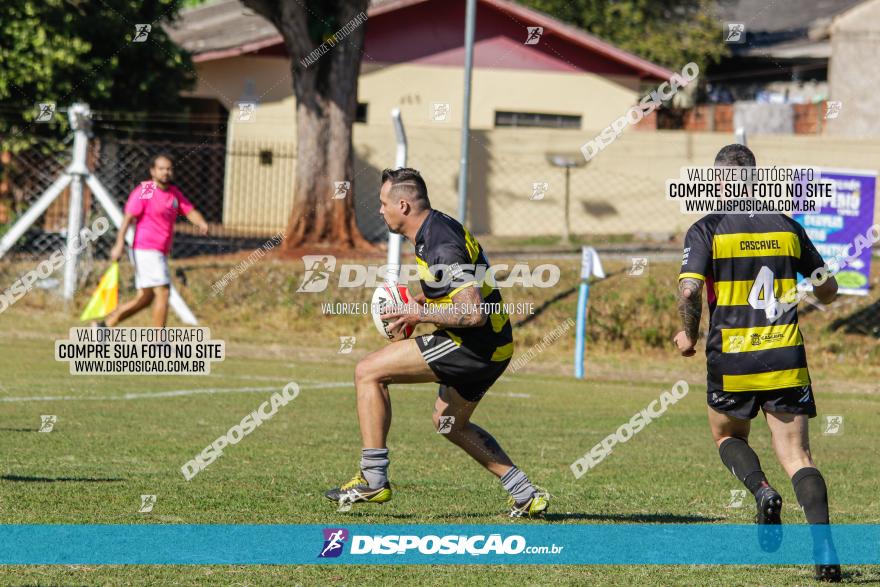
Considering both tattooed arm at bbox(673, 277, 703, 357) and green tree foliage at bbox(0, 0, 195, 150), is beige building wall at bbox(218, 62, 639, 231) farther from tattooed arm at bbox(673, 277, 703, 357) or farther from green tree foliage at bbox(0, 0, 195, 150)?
tattooed arm at bbox(673, 277, 703, 357)

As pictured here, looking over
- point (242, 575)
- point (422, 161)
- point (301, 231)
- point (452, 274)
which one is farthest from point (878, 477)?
point (422, 161)

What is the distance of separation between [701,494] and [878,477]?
69.7 inches

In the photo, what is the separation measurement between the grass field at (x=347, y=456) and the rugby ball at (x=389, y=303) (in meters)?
1.03

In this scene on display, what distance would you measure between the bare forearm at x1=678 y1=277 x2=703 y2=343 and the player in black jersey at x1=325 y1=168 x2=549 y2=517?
1.07 metres

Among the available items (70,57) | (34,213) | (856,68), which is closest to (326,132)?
(70,57)

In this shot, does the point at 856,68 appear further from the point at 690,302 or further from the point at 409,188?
the point at 690,302

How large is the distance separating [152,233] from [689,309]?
9.69 m

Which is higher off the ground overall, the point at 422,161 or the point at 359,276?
the point at 422,161

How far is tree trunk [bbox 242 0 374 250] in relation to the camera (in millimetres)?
20406

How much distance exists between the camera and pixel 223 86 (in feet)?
93.1

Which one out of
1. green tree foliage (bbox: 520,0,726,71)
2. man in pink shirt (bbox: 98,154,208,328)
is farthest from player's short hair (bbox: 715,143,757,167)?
green tree foliage (bbox: 520,0,726,71)

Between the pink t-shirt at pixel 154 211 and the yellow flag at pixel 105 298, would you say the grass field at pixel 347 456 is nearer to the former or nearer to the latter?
the yellow flag at pixel 105 298

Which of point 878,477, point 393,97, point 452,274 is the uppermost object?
point 393,97

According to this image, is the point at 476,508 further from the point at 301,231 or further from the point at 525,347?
the point at 301,231
